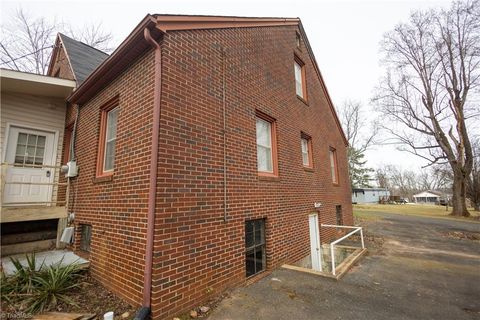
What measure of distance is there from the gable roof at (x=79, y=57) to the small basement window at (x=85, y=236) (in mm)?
4075

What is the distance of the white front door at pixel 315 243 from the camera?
24.7 feet

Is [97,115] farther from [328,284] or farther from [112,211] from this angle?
[328,284]

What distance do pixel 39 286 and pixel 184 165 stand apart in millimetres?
3079

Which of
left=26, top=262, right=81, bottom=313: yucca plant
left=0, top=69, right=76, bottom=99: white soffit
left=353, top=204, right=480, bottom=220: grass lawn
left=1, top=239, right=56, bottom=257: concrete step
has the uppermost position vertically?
left=0, top=69, right=76, bottom=99: white soffit

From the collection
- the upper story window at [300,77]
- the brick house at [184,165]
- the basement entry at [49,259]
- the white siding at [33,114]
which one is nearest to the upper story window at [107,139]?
the brick house at [184,165]

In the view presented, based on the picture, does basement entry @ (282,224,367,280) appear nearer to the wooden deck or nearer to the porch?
the wooden deck

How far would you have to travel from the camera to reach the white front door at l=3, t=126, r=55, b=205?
232 inches

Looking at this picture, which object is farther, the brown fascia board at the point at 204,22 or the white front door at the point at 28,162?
the white front door at the point at 28,162

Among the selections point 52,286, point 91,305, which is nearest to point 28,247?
point 52,286

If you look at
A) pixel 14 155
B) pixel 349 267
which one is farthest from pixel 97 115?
Answer: pixel 349 267

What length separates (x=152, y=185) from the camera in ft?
10.7

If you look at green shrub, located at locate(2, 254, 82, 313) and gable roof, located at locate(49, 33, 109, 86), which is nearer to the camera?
green shrub, located at locate(2, 254, 82, 313)

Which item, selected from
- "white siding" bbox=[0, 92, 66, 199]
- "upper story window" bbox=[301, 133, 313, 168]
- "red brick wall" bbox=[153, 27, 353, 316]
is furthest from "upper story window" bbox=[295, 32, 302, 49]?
"white siding" bbox=[0, 92, 66, 199]

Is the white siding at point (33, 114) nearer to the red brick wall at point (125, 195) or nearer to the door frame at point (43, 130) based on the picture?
the door frame at point (43, 130)
